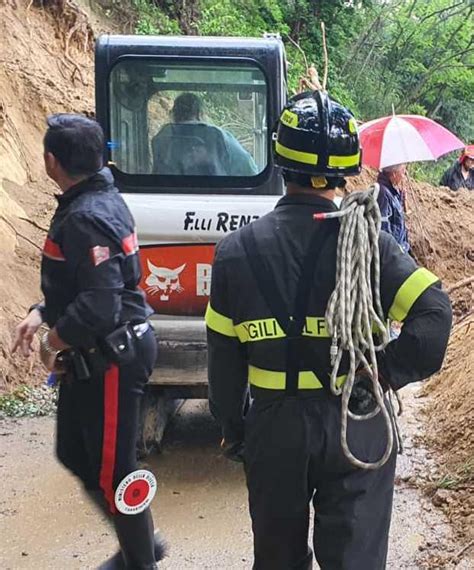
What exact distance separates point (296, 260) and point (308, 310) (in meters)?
0.15

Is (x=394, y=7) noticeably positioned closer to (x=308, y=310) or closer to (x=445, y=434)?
(x=445, y=434)

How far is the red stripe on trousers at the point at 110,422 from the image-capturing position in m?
3.22

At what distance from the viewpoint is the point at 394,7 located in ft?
84.6

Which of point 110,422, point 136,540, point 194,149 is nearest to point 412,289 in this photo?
point 110,422

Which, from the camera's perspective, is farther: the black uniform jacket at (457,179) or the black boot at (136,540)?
the black uniform jacket at (457,179)

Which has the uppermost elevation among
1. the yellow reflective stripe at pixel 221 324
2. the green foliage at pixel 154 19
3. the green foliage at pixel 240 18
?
the yellow reflective stripe at pixel 221 324

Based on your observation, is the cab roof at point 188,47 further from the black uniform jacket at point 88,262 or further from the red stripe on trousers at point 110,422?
the red stripe on trousers at point 110,422

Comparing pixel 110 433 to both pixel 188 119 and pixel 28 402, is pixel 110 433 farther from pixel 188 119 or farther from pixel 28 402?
pixel 28 402

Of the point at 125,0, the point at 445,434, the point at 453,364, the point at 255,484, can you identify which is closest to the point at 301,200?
the point at 255,484

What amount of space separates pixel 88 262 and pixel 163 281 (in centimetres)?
181

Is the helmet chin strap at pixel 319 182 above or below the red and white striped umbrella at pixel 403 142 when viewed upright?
above

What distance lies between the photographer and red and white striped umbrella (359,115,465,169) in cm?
605

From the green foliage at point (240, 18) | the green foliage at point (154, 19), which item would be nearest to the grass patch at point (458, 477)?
the green foliage at point (154, 19)

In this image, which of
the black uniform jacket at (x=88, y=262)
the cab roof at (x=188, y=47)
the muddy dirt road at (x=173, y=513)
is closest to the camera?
the black uniform jacket at (x=88, y=262)
